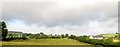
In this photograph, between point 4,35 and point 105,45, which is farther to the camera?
point 4,35

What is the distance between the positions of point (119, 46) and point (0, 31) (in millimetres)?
55190

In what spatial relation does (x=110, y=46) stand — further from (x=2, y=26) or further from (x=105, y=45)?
(x=2, y=26)

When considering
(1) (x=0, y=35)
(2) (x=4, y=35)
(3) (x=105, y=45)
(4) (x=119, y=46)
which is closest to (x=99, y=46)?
(3) (x=105, y=45)

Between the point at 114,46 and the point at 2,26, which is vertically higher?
the point at 2,26

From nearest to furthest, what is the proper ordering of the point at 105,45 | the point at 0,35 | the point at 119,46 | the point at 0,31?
the point at 119,46 → the point at 105,45 → the point at 0,35 → the point at 0,31

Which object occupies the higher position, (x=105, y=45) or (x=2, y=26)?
(x=2, y=26)

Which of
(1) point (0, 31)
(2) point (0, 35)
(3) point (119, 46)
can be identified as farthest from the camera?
(1) point (0, 31)

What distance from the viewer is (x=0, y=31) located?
101375 millimetres

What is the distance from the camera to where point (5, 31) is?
339ft

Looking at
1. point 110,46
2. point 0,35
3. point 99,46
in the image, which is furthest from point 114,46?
point 0,35

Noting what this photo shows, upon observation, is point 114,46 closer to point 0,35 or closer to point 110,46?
point 110,46

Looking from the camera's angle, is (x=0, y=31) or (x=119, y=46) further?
(x=0, y=31)

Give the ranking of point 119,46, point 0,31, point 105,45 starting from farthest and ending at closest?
point 0,31 < point 105,45 < point 119,46

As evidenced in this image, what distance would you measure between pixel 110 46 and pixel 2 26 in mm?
55475
